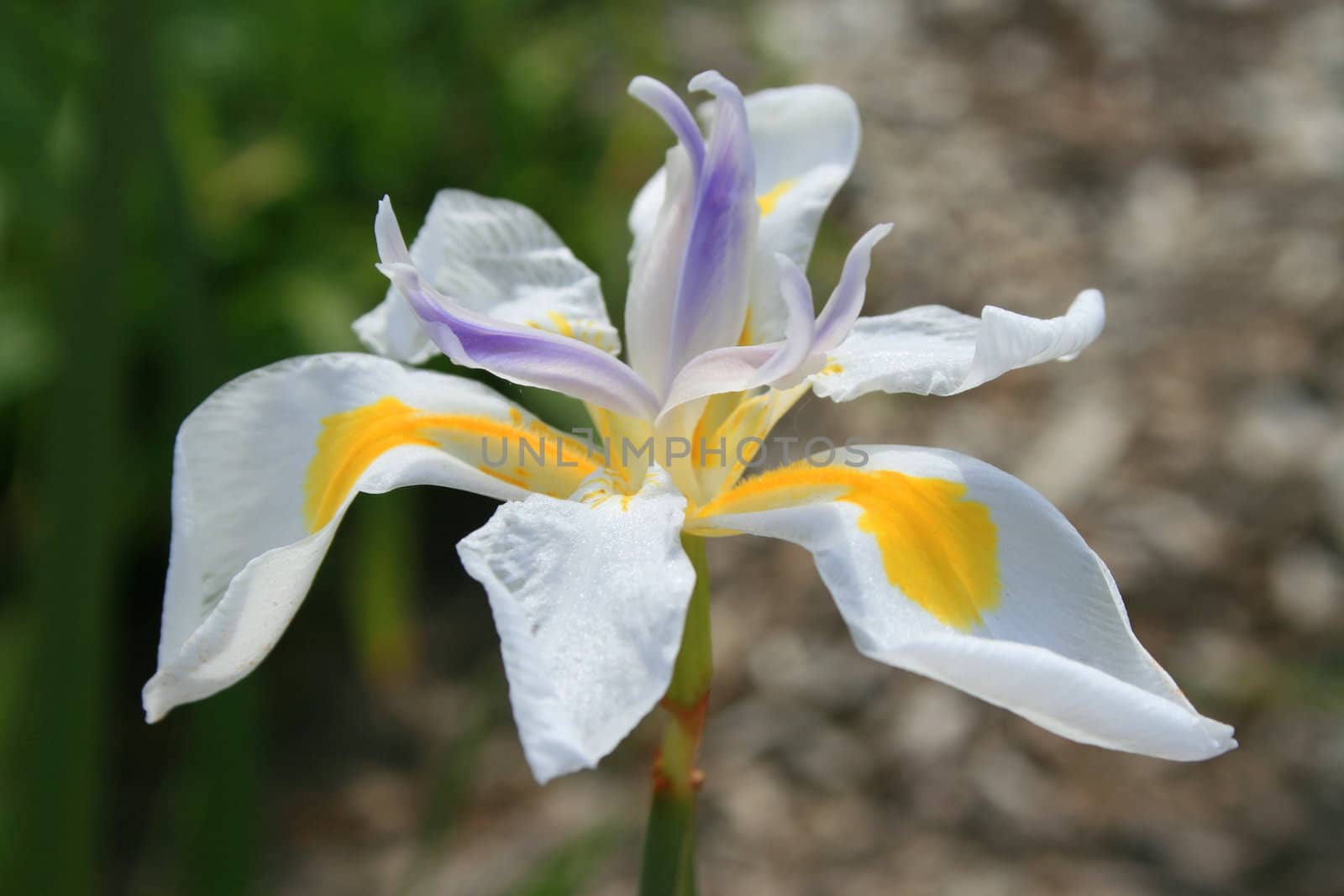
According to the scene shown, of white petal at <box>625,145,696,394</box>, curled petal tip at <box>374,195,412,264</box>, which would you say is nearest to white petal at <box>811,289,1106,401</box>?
white petal at <box>625,145,696,394</box>

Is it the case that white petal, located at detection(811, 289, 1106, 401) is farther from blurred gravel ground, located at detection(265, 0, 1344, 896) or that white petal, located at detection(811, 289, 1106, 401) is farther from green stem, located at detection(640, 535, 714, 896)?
blurred gravel ground, located at detection(265, 0, 1344, 896)

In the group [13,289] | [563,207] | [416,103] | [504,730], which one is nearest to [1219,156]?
[563,207]

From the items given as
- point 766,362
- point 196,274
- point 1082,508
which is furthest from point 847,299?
point 1082,508

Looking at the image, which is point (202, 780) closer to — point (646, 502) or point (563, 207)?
point (646, 502)

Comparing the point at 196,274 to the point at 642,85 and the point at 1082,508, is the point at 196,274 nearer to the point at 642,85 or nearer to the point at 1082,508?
the point at 642,85

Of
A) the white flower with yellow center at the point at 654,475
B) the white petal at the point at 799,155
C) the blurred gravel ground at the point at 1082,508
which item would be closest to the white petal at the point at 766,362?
the white flower with yellow center at the point at 654,475
